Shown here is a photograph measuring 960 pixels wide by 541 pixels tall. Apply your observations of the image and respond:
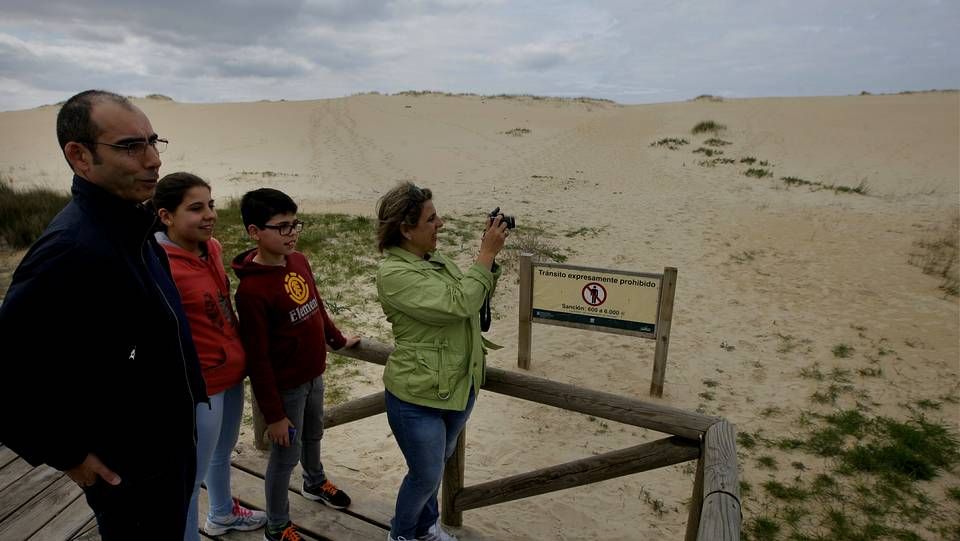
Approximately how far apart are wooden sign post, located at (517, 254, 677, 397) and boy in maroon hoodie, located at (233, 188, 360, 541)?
3.48 metres

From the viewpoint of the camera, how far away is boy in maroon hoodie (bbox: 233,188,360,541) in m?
→ 2.25

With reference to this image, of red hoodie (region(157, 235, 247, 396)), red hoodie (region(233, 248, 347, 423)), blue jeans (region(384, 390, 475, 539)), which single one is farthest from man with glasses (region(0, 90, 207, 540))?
blue jeans (region(384, 390, 475, 539))

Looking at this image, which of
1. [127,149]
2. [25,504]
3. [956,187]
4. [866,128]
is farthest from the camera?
[866,128]

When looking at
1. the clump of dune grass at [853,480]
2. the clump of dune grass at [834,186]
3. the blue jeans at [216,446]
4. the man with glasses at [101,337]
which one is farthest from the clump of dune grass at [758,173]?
the man with glasses at [101,337]

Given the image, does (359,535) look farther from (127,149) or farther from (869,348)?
(869,348)

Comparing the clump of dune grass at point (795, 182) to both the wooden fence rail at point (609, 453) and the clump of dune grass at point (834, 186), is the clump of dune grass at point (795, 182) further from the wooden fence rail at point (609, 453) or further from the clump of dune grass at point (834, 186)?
the wooden fence rail at point (609, 453)

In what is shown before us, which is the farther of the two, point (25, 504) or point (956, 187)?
point (956, 187)

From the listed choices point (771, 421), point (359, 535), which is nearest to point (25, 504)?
point (359, 535)

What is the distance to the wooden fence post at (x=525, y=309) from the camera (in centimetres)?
581

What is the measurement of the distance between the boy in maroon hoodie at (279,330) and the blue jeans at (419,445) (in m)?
0.44

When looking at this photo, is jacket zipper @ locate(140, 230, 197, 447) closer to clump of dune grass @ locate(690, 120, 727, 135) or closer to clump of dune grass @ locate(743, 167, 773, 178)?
clump of dune grass @ locate(743, 167, 773, 178)

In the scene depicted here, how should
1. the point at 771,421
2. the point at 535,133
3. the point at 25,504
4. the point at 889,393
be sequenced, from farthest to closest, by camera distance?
the point at 535,133, the point at 889,393, the point at 771,421, the point at 25,504

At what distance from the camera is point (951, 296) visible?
27.5ft

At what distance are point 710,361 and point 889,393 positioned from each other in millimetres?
1760
